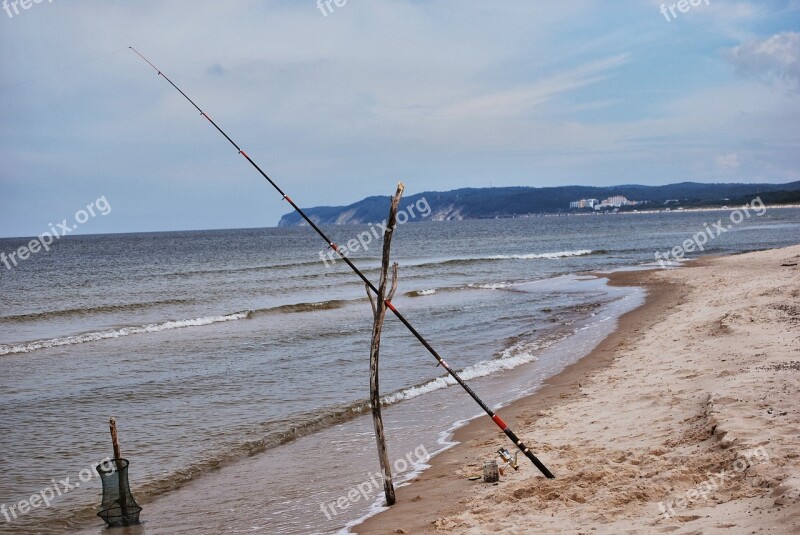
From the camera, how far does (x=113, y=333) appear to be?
22312 mm

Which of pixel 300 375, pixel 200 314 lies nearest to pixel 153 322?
pixel 200 314

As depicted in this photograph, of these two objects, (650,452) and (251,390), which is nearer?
Answer: (650,452)

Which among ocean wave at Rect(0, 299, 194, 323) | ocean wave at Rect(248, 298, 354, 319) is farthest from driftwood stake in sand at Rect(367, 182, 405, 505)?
ocean wave at Rect(0, 299, 194, 323)

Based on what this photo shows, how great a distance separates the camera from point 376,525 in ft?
22.4

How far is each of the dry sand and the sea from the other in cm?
59

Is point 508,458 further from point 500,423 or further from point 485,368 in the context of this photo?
point 485,368

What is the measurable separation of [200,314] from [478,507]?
21.6m

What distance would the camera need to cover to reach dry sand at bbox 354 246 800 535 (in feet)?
18.0

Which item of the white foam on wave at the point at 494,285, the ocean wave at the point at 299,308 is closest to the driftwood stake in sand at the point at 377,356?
the ocean wave at the point at 299,308

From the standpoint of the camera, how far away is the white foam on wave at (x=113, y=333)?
65.8 ft

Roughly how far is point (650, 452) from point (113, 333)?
19324 millimetres

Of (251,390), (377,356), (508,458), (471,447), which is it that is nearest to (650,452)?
(508,458)

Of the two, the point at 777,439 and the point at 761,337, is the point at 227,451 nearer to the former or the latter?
the point at 777,439

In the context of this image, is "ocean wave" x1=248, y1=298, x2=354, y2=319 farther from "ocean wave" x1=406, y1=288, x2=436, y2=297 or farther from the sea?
"ocean wave" x1=406, y1=288, x2=436, y2=297
